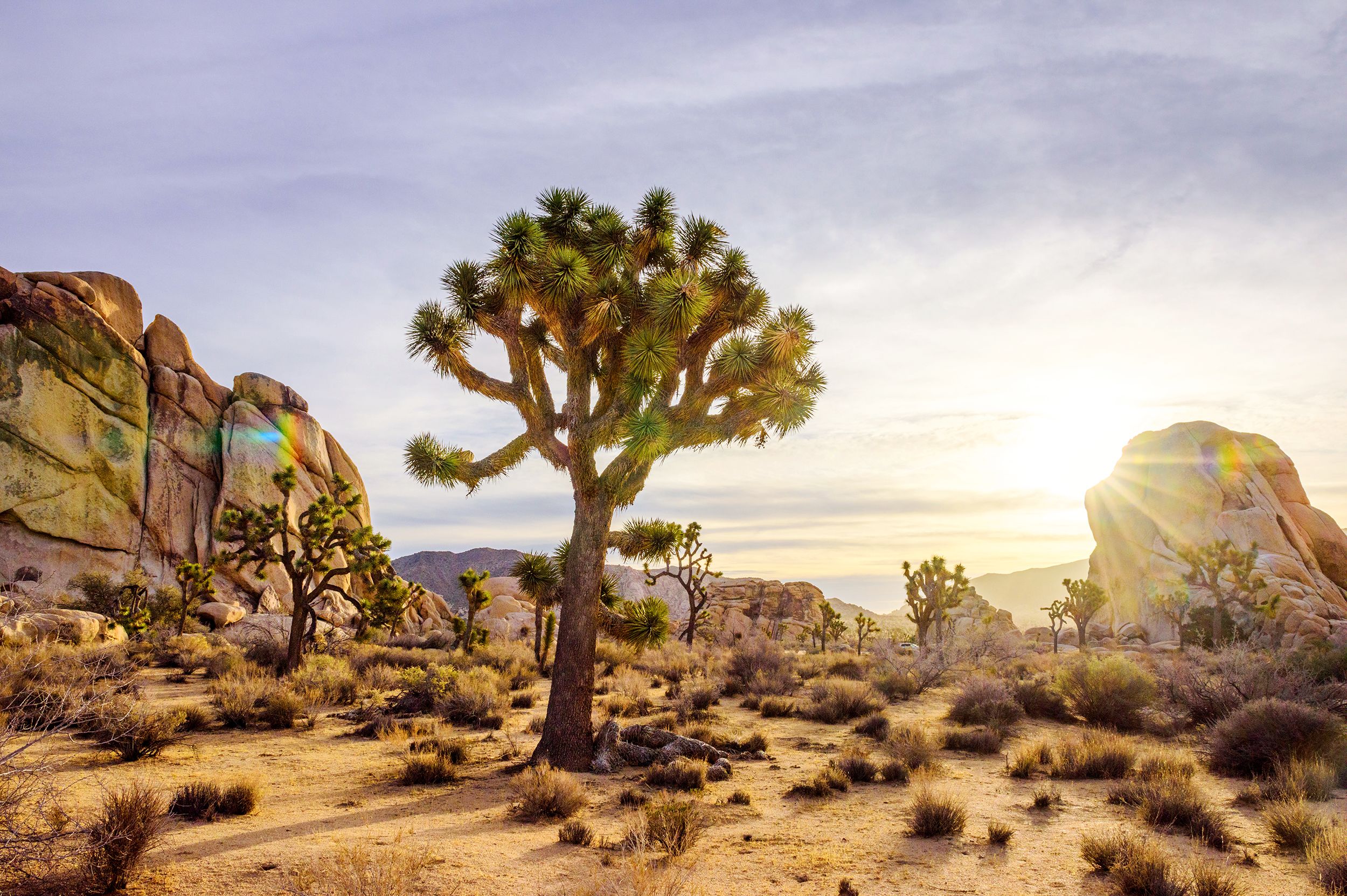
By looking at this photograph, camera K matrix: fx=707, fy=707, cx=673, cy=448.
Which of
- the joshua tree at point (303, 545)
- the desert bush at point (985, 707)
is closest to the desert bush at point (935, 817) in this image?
the desert bush at point (985, 707)

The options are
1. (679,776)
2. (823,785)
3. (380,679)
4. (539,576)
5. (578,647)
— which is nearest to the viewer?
(823,785)

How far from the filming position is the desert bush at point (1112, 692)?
1362 cm

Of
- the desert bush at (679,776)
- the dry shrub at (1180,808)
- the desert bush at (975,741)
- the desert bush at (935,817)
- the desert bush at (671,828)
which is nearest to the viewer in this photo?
the desert bush at (671,828)

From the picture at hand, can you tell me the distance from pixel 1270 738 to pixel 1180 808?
12.4ft

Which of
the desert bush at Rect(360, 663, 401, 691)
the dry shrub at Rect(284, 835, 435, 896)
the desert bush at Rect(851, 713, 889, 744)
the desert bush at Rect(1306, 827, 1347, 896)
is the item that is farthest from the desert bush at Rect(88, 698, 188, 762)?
the desert bush at Rect(1306, 827, 1347, 896)

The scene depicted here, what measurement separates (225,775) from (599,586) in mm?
5171

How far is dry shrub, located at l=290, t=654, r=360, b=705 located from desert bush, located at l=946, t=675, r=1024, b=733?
41.9 ft

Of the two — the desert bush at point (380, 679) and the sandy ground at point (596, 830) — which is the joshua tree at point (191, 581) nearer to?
the desert bush at point (380, 679)

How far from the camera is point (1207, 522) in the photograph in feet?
164

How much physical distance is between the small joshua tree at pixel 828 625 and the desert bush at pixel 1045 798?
27.1 meters

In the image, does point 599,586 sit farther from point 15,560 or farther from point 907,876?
point 15,560

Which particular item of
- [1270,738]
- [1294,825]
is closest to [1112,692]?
[1270,738]

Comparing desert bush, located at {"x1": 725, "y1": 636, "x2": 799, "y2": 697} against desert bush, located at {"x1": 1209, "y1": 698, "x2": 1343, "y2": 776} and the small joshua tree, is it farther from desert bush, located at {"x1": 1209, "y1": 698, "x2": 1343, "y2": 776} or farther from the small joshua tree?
the small joshua tree

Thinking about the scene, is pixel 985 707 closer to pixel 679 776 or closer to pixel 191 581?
pixel 679 776
